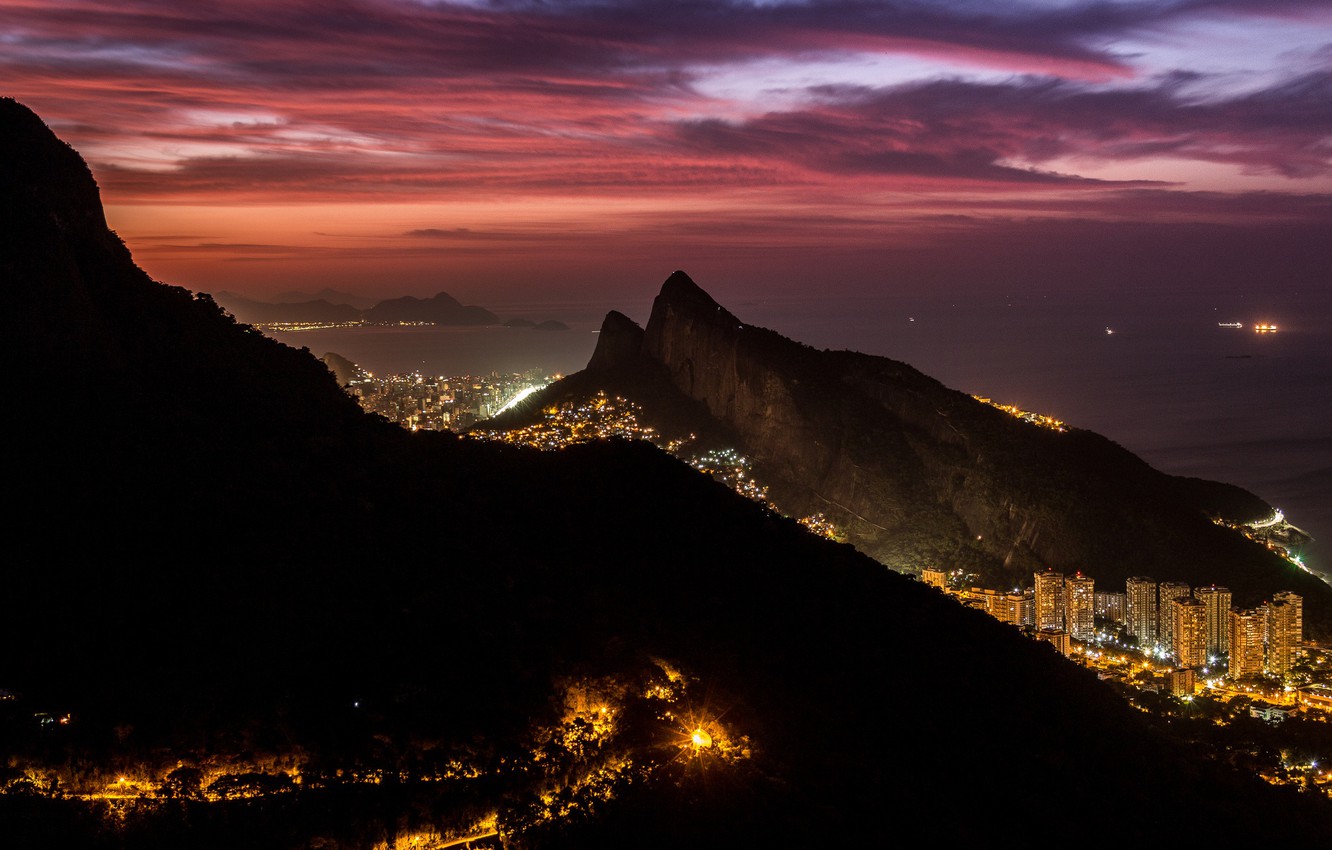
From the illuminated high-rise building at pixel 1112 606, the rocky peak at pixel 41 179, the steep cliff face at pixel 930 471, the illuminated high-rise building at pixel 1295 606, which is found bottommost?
the illuminated high-rise building at pixel 1112 606

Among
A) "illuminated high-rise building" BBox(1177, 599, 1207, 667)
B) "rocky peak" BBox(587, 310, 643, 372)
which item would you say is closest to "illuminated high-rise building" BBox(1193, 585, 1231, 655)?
"illuminated high-rise building" BBox(1177, 599, 1207, 667)

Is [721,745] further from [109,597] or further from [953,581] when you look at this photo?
[953,581]

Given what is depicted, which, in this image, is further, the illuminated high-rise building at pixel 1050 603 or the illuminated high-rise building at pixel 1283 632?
the illuminated high-rise building at pixel 1050 603

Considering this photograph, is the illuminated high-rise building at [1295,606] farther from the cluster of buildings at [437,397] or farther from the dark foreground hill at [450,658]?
the cluster of buildings at [437,397]

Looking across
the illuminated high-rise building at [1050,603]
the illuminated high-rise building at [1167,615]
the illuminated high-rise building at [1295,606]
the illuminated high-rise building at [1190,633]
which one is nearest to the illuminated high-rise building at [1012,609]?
the illuminated high-rise building at [1050,603]

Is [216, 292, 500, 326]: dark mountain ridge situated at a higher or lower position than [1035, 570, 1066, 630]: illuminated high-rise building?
higher

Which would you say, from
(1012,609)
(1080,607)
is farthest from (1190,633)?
(1012,609)

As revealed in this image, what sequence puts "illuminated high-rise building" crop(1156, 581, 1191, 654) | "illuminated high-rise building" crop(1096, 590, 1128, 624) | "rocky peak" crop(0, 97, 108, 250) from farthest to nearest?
"illuminated high-rise building" crop(1096, 590, 1128, 624) → "illuminated high-rise building" crop(1156, 581, 1191, 654) → "rocky peak" crop(0, 97, 108, 250)

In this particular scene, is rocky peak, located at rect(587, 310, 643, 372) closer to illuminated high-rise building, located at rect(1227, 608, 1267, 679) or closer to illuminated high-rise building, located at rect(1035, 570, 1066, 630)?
illuminated high-rise building, located at rect(1035, 570, 1066, 630)

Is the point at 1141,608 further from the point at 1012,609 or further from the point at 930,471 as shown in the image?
the point at 930,471
